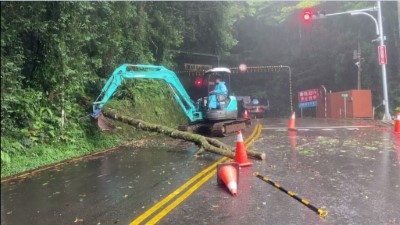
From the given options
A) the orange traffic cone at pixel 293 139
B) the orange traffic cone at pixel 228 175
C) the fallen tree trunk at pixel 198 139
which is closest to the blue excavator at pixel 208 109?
the fallen tree trunk at pixel 198 139

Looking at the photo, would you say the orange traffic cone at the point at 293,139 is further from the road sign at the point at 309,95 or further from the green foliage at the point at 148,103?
the road sign at the point at 309,95

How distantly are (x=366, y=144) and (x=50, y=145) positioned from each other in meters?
10.3

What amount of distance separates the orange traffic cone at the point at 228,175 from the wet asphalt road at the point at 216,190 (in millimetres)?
164

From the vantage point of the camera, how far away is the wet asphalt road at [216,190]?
5.61 m

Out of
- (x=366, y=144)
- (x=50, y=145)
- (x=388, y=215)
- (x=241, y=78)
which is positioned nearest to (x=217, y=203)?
(x=388, y=215)

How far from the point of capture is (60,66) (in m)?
3.82

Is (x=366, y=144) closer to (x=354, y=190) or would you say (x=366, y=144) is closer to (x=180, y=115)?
(x=354, y=190)

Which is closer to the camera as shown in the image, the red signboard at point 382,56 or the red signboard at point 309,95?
the red signboard at point 382,56

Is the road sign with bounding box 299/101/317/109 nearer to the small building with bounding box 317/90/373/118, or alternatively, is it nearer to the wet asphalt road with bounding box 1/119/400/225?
the small building with bounding box 317/90/373/118

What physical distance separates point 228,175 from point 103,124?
6568 mm

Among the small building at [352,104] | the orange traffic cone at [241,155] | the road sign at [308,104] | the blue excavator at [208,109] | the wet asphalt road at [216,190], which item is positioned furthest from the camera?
the road sign at [308,104]

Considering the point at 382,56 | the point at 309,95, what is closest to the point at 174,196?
the point at 382,56

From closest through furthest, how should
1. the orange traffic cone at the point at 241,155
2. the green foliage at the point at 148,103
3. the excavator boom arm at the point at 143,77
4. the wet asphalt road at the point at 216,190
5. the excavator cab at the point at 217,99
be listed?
1. the wet asphalt road at the point at 216,190
2. the orange traffic cone at the point at 241,155
3. the excavator boom arm at the point at 143,77
4. the green foliage at the point at 148,103
5. the excavator cab at the point at 217,99

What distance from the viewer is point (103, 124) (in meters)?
12.6
